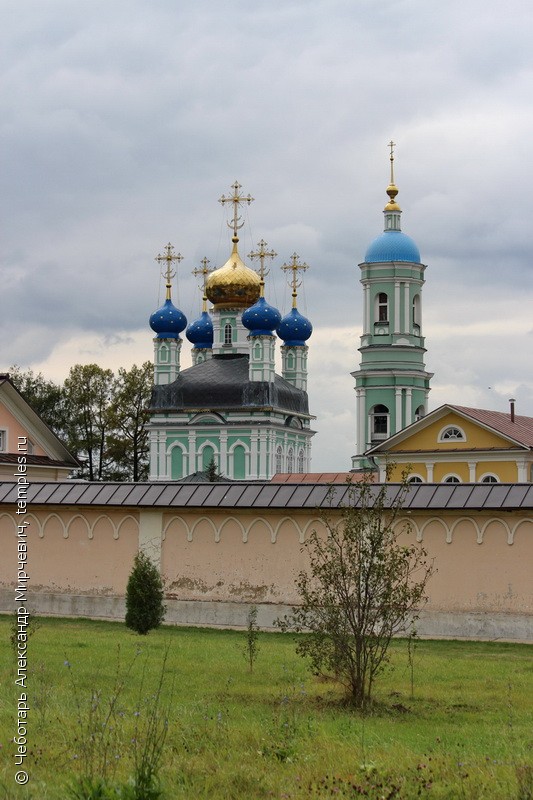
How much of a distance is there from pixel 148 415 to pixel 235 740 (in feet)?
198

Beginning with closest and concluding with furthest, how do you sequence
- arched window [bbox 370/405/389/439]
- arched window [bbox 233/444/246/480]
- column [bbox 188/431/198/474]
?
arched window [bbox 370/405/389/439]
arched window [bbox 233/444/246/480]
column [bbox 188/431/198/474]

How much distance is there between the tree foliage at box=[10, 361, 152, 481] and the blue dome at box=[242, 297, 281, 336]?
6.81 metres

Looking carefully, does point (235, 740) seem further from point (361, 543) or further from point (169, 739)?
point (361, 543)

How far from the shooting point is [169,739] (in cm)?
902

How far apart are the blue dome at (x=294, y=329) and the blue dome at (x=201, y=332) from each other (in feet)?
12.8

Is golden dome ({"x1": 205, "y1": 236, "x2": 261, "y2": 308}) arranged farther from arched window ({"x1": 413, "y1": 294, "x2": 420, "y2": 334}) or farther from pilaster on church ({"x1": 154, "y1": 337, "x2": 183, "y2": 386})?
arched window ({"x1": 413, "y1": 294, "x2": 420, "y2": 334})

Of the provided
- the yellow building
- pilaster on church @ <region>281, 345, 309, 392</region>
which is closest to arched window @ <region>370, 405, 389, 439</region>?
the yellow building

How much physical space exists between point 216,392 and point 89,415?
6613mm

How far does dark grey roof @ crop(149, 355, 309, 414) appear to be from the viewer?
68.6 meters

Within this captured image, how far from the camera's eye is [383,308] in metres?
55.5

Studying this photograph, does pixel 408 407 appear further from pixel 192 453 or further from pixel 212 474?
pixel 192 453

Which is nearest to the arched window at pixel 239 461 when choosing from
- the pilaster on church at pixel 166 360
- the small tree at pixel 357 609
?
the pilaster on church at pixel 166 360

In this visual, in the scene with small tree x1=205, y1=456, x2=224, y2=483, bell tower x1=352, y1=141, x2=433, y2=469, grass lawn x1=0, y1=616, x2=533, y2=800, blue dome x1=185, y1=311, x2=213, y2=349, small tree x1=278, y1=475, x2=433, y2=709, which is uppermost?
blue dome x1=185, y1=311, x2=213, y2=349

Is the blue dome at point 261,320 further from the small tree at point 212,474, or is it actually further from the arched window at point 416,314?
the arched window at point 416,314
